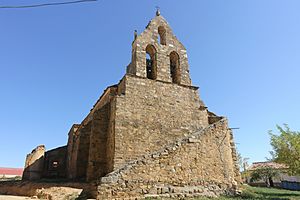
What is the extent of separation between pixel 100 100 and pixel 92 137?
5457mm

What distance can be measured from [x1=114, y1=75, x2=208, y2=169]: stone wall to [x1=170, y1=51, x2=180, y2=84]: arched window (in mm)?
1051

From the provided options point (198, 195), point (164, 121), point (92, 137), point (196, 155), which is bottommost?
point (198, 195)

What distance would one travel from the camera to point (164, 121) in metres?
12.6

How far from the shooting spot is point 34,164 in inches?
713

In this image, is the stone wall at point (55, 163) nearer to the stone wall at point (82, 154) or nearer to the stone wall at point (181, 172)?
the stone wall at point (82, 154)

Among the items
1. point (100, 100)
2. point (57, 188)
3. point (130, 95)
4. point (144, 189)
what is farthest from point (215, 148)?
point (100, 100)

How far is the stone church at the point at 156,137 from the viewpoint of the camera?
8.66m

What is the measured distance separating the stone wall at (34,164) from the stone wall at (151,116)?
1124 centimetres

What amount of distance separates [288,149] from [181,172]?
15.6 metres

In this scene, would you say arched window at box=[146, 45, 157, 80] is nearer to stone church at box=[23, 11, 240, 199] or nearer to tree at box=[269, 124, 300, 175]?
stone church at box=[23, 11, 240, 199]

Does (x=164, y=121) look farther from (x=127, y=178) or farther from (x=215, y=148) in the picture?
(x=127, y=178)

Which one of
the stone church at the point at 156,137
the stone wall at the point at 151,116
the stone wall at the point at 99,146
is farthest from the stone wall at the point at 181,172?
the stone wall at the point at 99,146

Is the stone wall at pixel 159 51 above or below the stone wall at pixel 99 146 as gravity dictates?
above

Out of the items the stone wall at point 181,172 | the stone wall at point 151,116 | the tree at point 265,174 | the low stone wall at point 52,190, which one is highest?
the stone wall at point 151,116
